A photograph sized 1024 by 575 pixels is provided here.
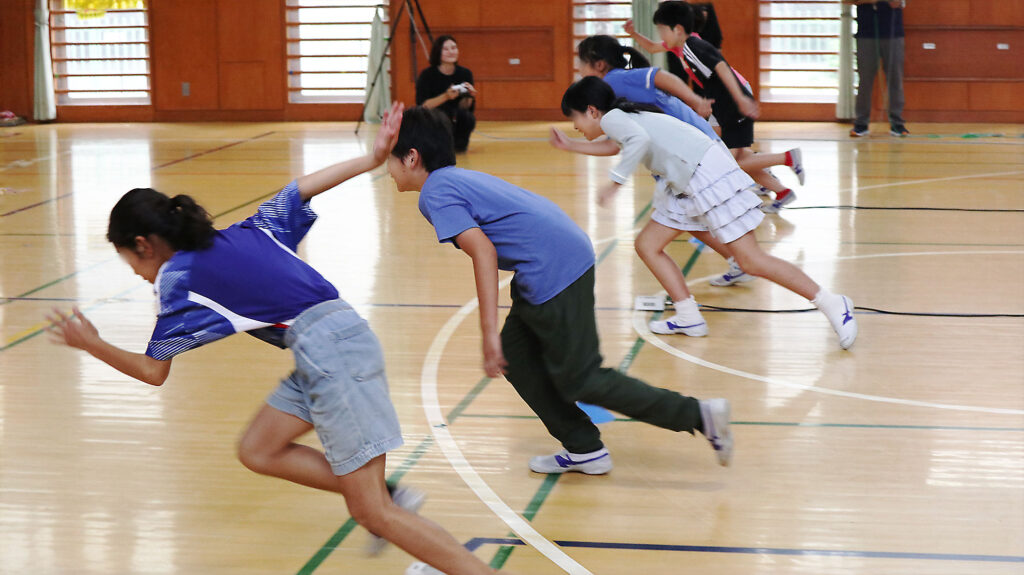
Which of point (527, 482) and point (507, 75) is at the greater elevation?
point (507, 75)

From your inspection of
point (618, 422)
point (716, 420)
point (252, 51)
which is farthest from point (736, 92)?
point (252, 51)

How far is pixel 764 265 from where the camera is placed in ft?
14.6

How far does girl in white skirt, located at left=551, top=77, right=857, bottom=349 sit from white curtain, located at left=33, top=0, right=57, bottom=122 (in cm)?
1136

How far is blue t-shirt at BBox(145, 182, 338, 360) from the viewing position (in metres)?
2.46

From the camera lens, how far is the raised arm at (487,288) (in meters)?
2.83

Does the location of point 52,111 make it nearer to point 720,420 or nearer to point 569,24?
point 569,24

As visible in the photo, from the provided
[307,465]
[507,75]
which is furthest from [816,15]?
[307,465]

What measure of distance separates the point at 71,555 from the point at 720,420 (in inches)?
68.4

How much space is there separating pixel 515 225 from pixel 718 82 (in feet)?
13.0

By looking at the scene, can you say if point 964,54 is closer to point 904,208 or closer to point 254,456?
point 904,208

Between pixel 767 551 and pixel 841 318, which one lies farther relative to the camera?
pixel 841 318

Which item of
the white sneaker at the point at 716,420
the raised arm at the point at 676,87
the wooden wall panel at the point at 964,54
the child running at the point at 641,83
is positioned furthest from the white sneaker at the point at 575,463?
the wooden wall panel at the point at 964,54

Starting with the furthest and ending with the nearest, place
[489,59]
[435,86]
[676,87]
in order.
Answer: [489,59] → [435,86] → [676,87]

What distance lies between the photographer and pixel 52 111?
14289 millimetres
